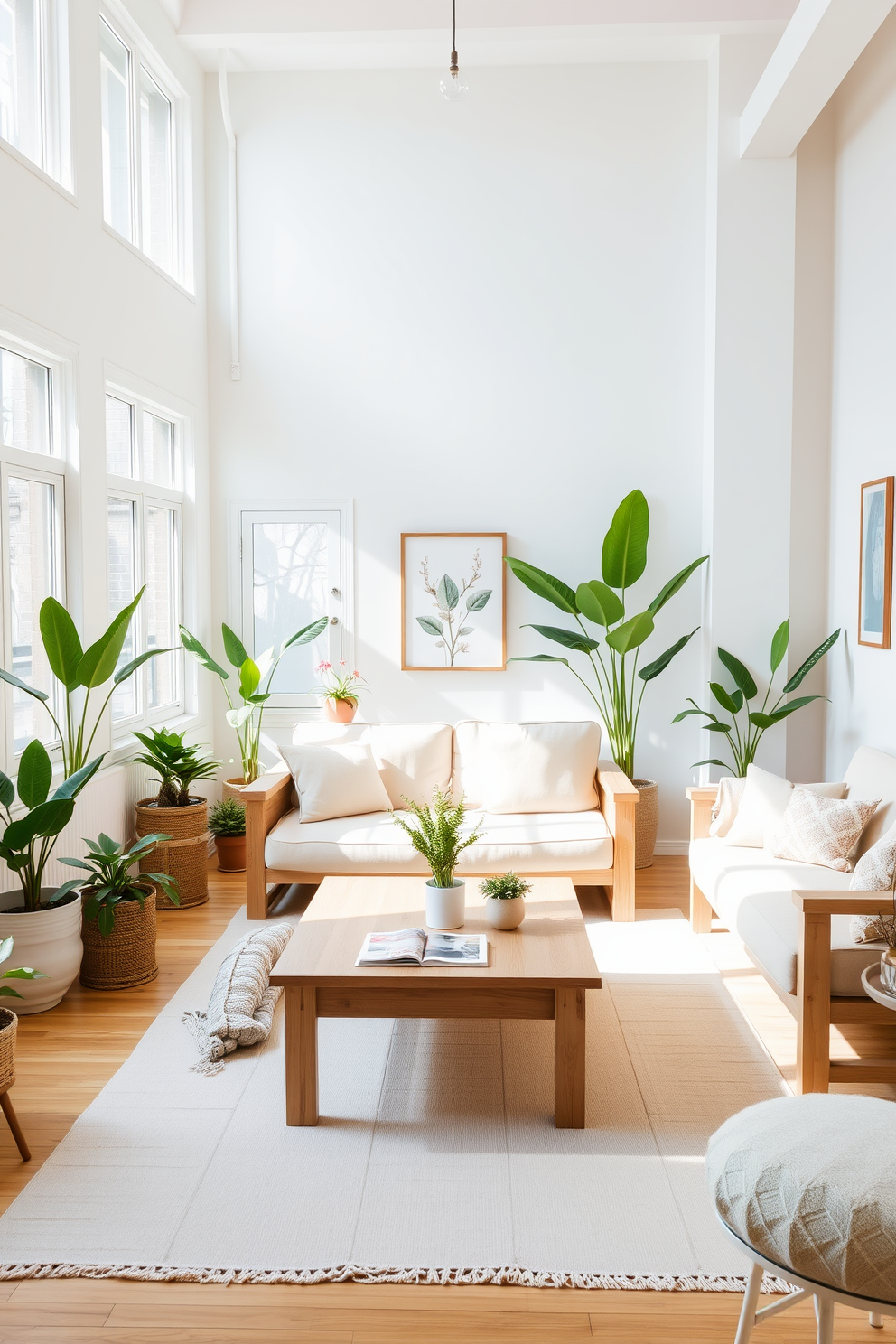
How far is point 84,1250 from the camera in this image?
2166 millimetres

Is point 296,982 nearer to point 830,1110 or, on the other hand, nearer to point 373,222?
point 830,1110

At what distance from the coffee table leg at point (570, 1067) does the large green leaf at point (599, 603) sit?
2.58m

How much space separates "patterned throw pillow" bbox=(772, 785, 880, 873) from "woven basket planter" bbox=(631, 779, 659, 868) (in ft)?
5.10

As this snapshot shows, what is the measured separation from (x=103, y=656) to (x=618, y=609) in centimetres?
252

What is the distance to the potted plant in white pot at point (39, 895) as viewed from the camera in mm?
3086

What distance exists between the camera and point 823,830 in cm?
353

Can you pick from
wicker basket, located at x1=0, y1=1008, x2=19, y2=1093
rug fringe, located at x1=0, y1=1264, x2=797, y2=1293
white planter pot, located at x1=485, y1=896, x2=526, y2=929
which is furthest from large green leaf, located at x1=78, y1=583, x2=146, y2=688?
rug fringe, located at x1=0, y1=1264, x2=797, y2=1293

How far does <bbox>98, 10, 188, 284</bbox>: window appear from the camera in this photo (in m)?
4.56

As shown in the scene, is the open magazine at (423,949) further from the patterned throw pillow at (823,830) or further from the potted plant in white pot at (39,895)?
the patterned throw pillow at (823,830)

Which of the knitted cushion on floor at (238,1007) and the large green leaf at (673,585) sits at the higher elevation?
the large green leaf at (673,585)

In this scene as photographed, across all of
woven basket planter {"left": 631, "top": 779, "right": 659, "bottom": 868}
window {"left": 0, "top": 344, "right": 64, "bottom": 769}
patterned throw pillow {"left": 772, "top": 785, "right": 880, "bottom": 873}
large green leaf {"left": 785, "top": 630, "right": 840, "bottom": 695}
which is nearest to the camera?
patterned throw pillow {"left": 772, "top": 785, "right": 880, "bottom": 873}

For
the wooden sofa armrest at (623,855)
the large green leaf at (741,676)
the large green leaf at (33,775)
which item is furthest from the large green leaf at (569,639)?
the large green leaf at (33,775)

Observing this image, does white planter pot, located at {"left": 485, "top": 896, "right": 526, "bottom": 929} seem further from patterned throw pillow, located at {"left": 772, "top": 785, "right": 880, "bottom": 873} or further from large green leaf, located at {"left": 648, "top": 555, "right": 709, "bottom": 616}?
large green leaf, located at {"left": 648, "top": 555, "right": 709, "bottom": 616}

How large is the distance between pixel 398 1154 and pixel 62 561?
2686mm
